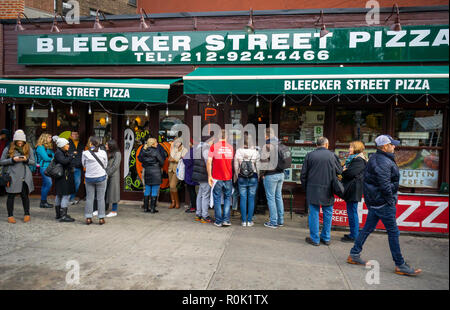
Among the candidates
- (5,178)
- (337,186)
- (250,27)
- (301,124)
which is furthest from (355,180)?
(5,178)

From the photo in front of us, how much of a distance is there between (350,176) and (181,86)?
4.64m

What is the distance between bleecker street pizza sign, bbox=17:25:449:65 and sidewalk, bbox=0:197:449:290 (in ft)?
12.5

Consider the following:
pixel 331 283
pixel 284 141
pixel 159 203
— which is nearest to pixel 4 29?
pixel 159 203

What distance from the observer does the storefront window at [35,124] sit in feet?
31.6

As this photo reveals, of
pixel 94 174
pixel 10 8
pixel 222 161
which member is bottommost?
pixel 94 174

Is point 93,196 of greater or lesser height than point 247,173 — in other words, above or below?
below

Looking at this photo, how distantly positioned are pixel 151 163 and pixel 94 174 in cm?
138

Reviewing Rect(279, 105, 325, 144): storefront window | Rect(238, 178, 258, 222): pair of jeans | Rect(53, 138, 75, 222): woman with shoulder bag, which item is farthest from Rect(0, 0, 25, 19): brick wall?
Rect(238, 178, 258, 222): pair of jeans

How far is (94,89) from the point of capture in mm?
7887

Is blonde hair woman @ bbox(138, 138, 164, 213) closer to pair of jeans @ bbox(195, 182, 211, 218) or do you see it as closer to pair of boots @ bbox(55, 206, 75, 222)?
pair of jeans @ bbox(195, 182, 211, 218)

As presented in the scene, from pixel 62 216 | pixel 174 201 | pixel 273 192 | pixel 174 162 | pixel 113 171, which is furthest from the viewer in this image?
pixel 174 201

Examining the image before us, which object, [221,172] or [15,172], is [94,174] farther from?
[221,172]

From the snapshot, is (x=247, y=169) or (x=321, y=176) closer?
(x=321, y=176)

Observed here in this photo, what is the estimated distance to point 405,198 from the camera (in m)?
6.34
